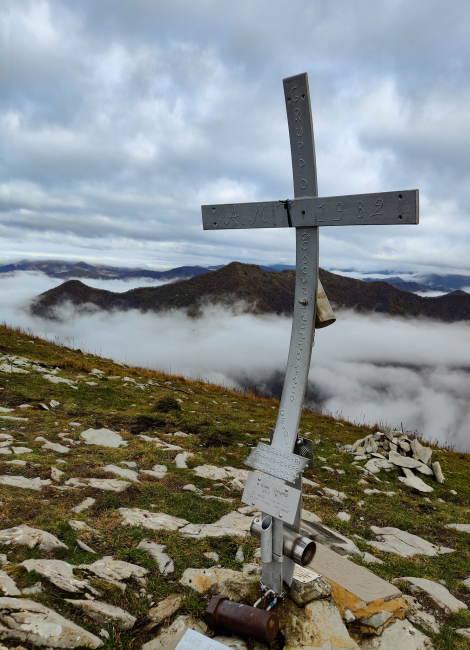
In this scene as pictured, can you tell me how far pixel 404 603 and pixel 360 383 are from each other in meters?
139

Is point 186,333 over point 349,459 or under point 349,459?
under

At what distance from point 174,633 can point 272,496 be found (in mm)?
1387

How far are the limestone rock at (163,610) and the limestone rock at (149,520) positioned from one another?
51.2 inches

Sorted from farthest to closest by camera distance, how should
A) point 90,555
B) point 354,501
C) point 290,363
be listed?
point 354,501 → point 90,555 → point 290,363

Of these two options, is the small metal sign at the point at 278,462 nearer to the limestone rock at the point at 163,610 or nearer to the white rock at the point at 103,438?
the limestone rock at the point at 163,610

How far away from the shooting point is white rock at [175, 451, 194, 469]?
718 cm

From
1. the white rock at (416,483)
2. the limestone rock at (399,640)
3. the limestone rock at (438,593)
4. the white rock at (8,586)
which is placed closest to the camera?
the white rock at (8,586)

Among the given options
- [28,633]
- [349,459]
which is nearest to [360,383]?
[349,459]

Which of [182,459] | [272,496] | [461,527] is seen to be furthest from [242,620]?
[461,527]

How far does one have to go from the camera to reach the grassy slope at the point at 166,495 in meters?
3.83

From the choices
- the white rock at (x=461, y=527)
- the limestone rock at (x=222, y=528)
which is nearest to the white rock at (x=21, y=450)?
the limestone rock at (x=222, y=528)

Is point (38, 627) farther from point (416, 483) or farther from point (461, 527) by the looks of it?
point (416, 483)

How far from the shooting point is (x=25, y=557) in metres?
3.51

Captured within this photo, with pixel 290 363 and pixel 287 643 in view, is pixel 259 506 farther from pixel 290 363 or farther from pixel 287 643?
pixel 290 363
